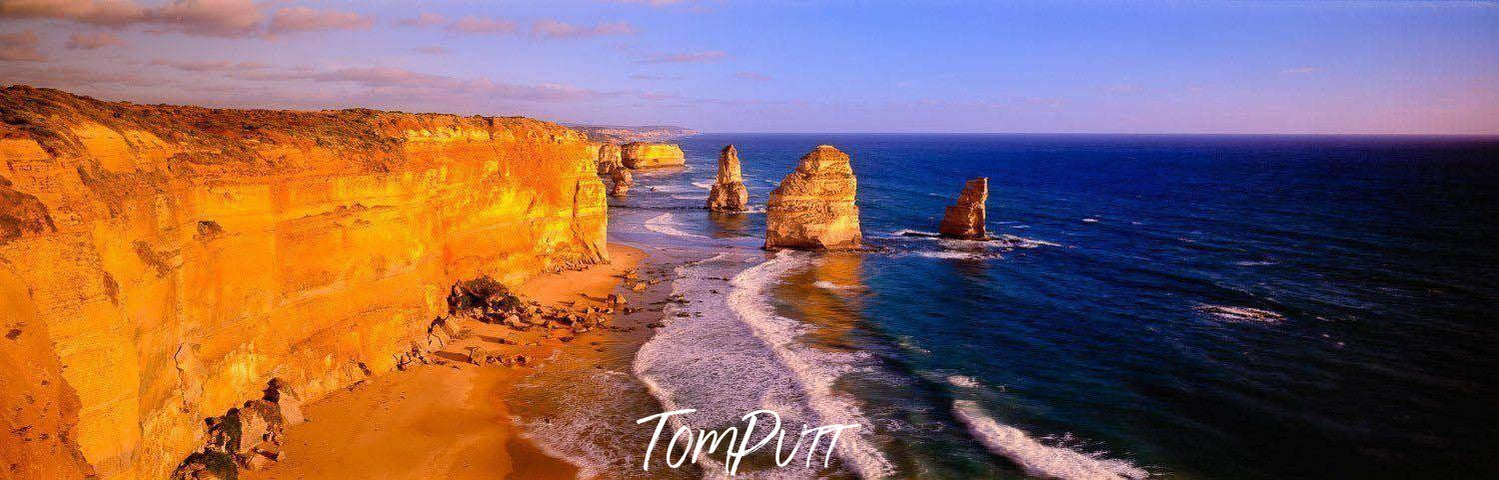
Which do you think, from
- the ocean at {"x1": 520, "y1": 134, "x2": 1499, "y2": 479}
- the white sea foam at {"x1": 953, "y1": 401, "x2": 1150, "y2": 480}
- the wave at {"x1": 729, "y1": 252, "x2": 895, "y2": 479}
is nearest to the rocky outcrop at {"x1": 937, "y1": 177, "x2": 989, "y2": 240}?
the ocean at {"x1": 520, "y1": 134, "x2": 1499, "y2": 479}

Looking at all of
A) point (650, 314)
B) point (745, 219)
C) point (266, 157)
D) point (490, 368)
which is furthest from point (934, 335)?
point (745, 219)

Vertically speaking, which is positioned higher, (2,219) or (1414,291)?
(2,219)

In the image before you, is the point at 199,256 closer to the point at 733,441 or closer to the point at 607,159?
the point at 733,441

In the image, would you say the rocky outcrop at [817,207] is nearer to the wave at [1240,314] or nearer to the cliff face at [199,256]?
the wave at [1240,314]

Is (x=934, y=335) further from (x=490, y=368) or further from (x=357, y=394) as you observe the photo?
(x=357, y=394)

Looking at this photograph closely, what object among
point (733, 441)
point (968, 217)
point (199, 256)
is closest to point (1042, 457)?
point (733, 441)

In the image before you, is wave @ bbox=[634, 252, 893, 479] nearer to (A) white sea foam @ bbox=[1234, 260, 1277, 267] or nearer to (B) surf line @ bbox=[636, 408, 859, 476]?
(B) surf line @ bbox=[636, 408, 859, 476]
